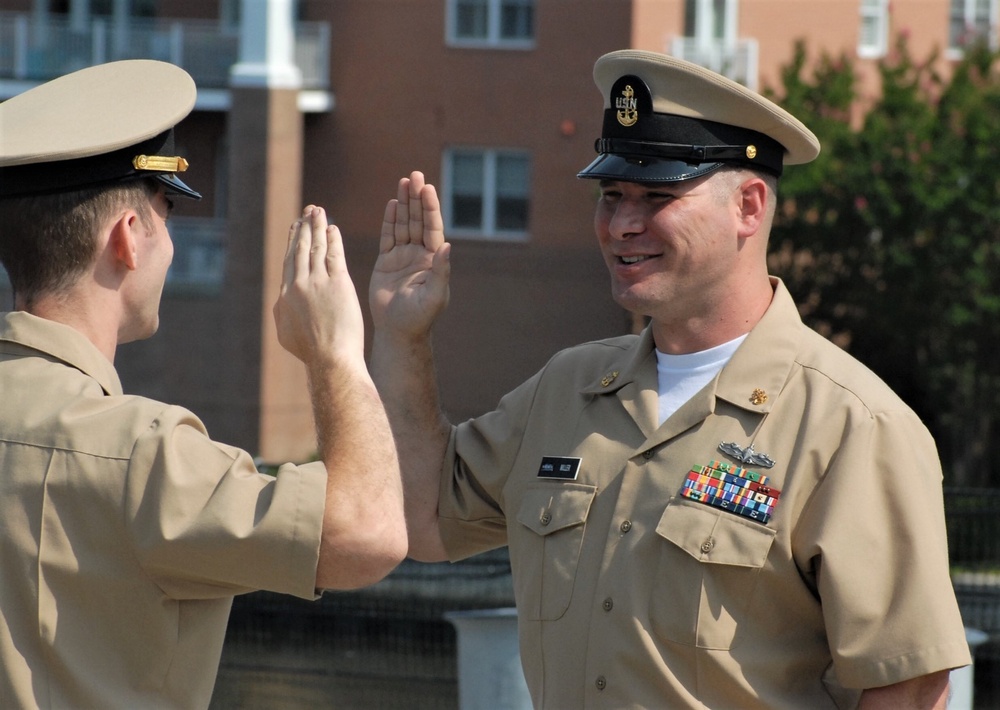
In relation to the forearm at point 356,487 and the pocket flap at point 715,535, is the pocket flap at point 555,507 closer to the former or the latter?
the pocket flap at point 715,535

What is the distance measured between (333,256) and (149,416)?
0.59 metres

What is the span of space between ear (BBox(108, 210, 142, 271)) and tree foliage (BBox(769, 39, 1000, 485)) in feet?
43.1

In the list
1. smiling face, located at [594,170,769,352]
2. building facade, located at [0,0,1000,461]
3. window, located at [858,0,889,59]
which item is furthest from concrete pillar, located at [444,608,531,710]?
window, located at [858,0,889,59]

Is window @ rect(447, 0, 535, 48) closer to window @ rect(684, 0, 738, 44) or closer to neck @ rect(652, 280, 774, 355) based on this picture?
window @ rect(684, 0, 738, 44)

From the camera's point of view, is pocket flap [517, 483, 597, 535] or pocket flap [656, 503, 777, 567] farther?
pocket flap [517, 483, 597, 535]

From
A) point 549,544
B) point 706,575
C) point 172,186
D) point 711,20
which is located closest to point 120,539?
point 172,186

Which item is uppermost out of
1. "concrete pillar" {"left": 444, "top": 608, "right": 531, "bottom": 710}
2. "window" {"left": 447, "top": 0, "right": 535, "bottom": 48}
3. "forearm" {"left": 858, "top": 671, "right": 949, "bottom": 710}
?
"window" {"left": 447, "top": 0, "right": 535, "bottom": 48}

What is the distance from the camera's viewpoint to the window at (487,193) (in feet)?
60.5

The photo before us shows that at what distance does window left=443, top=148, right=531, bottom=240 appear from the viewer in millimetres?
18453

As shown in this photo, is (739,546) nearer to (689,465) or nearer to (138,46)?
(689,465)

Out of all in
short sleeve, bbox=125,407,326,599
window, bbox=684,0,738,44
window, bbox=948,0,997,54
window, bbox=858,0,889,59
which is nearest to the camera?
short sleeve, bbox=125,407,326,599

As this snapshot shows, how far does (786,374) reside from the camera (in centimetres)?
300

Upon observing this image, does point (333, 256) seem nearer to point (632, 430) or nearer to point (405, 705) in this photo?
point (632, 430)

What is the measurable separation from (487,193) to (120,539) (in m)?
16.5
